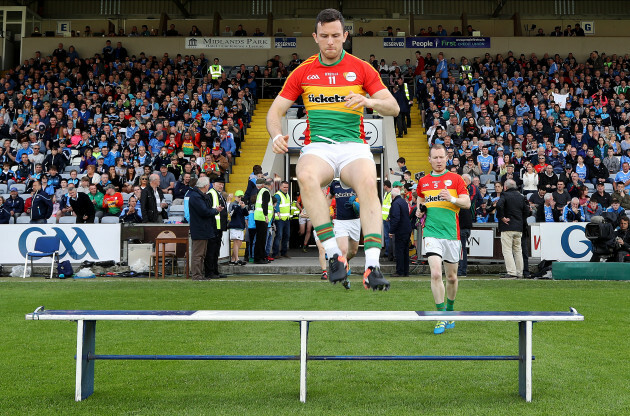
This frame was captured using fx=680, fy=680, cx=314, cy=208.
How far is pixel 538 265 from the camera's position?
16.1 meters

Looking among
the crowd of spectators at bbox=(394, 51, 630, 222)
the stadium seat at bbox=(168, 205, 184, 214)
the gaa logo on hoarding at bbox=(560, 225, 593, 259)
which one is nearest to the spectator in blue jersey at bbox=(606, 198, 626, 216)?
the crowd of spectators at bbox=(394, 51, 630, 222)

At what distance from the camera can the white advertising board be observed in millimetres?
16641

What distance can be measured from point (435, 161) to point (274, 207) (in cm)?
1006

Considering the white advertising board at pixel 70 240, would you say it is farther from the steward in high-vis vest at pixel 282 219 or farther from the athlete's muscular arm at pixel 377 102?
the athlete's muscular arm at pixel 377 102

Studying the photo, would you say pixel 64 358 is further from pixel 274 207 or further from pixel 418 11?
pixel 418 11

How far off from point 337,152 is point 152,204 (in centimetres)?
1259

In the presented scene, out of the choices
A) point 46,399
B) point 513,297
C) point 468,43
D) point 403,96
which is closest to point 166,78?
point 403,96

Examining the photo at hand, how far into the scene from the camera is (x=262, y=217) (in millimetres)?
16500

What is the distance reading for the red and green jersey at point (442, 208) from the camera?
832 centimetres

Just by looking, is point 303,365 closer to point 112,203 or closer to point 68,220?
point 68,220

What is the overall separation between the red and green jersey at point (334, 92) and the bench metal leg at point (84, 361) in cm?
242

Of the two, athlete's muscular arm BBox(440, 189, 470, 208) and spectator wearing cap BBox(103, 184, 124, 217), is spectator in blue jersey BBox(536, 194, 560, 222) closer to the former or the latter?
athlete's muscular arm BBox(440, 189, 470, 208)

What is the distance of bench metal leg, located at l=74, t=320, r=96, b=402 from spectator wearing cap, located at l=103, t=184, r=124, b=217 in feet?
40.9

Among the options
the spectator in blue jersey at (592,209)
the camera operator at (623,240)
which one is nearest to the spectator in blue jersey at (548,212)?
the spectator in blue jersey at (592,209)
